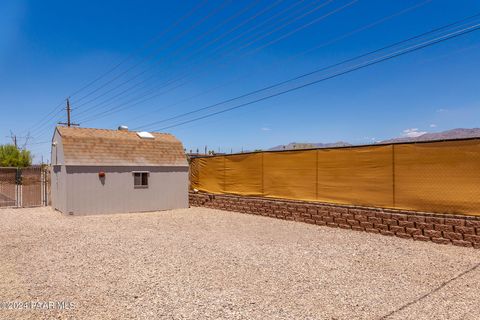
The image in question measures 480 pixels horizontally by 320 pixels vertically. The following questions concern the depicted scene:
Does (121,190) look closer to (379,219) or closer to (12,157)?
(379,219)

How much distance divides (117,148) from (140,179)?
218 centimetres

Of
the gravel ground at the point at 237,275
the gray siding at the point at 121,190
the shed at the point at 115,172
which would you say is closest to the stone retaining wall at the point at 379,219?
the gravel ground at the point at 237,275

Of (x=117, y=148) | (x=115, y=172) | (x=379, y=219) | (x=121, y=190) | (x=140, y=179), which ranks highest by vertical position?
(x=117, y=148)

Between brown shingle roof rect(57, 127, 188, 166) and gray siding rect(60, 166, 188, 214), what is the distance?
0.39m

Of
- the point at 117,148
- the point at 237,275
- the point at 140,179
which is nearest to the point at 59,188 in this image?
the point at 117,148

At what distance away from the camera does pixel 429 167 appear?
10062 mm

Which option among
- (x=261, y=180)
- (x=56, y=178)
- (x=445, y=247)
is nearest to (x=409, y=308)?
(x=445, y=247)

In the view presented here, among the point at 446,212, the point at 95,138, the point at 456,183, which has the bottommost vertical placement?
the point at 446,212

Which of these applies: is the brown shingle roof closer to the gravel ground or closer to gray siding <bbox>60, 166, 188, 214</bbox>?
gray siding <bbox>60, 166, 188, 214</bbox>

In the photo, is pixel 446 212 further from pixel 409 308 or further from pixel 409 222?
pixel 409 308

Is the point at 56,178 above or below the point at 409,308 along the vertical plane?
above

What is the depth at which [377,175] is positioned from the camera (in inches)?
444

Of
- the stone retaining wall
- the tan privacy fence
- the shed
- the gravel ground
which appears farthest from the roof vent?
the gravel ground

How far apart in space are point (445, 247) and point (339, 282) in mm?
4616
